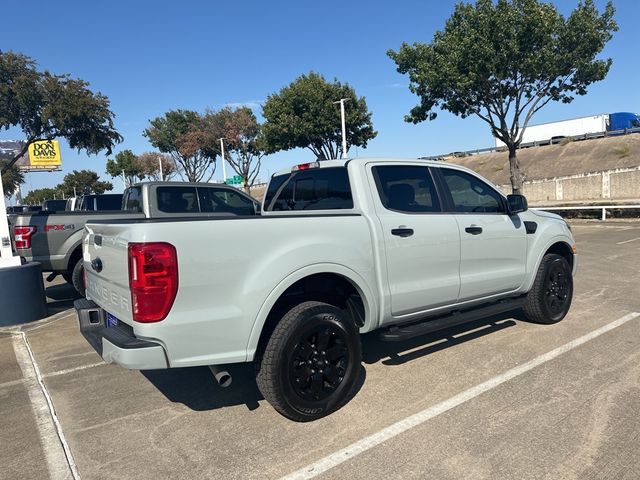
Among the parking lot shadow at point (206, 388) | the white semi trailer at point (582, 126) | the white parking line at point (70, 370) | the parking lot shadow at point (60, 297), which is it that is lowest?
the parking lot shadow at point (206, 388)

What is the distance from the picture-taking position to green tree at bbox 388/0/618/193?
612 inches

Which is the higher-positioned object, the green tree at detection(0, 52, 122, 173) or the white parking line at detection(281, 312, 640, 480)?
the green tree at detection(0, 52, 122, 173)

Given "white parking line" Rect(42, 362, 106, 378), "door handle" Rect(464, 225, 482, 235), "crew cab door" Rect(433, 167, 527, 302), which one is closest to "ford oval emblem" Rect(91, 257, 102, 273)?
"white parking line" Rect(42, 362, 106, 378)

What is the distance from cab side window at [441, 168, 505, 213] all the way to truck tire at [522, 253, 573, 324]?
95 centimetres

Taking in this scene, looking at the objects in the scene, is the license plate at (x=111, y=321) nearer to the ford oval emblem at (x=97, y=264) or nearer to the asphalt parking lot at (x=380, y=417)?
the ford oval emblem at (x=97, y=264)

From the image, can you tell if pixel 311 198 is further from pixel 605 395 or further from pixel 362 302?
pixel 605 395

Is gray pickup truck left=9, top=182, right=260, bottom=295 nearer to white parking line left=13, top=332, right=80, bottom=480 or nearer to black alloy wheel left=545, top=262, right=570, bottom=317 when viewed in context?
white parking line left=13, top=332, right=80, bottom=480

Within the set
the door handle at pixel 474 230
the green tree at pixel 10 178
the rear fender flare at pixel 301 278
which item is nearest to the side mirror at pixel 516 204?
the door handle at pixel 474 230

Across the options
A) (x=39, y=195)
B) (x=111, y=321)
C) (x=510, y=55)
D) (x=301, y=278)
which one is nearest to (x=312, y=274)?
(x=301, y=278)

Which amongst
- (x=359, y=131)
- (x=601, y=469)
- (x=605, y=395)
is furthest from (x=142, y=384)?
(x=359, y=131)

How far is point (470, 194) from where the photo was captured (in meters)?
4.70

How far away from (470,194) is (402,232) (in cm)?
130

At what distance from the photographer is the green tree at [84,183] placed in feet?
238

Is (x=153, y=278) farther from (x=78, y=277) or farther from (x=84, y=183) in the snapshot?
(x=84, y=183)
